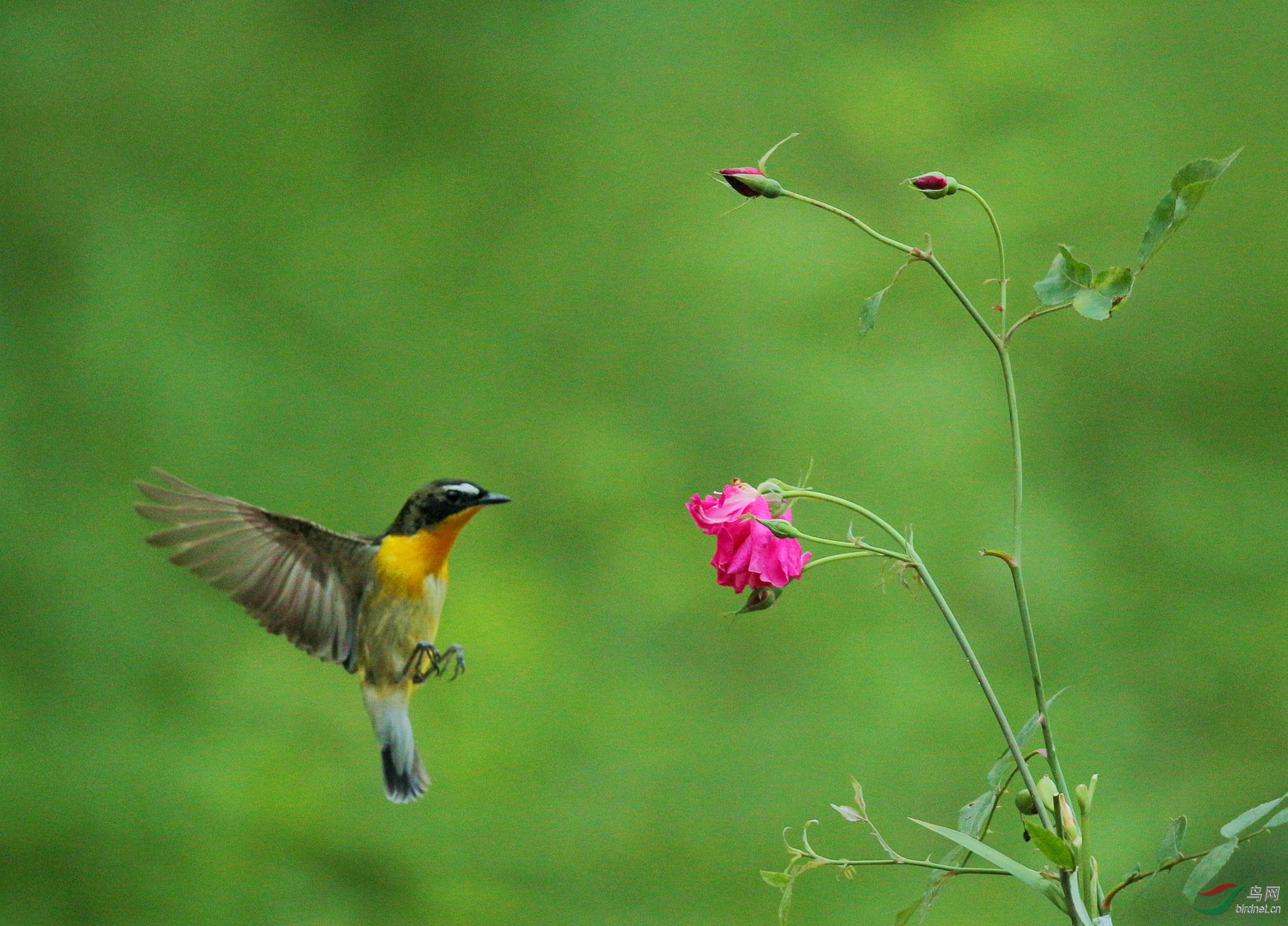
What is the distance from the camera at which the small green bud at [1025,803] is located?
17.6 inches

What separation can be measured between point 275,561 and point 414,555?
0.12m

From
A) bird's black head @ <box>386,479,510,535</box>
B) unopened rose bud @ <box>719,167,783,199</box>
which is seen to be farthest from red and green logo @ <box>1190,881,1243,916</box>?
bird's black head @ <box>386,479,510,535</box>

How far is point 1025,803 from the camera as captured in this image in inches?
17.9

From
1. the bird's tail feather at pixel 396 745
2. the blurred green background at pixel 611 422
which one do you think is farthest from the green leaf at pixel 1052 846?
the blurred green background at pixel 611 422

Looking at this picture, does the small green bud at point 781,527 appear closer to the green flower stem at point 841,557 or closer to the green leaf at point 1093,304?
the green flower stem at point 841,557

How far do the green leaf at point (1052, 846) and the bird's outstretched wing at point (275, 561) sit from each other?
0.70 meters

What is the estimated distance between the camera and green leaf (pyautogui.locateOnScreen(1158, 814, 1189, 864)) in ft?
1.40

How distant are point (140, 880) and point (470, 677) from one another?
1.76 feet

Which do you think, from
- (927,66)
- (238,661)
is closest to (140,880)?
(238,661)

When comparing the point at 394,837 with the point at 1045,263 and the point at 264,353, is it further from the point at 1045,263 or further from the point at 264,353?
the point at 1045,263

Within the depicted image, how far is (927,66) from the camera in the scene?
1.79 meters

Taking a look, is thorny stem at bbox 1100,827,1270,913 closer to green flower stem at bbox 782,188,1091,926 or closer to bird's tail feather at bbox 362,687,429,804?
green flower stem at bbox 782,188,1091,926

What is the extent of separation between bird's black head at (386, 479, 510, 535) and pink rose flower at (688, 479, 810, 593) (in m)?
0.45

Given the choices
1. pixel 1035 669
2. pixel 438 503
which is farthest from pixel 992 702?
pixel 438 503
